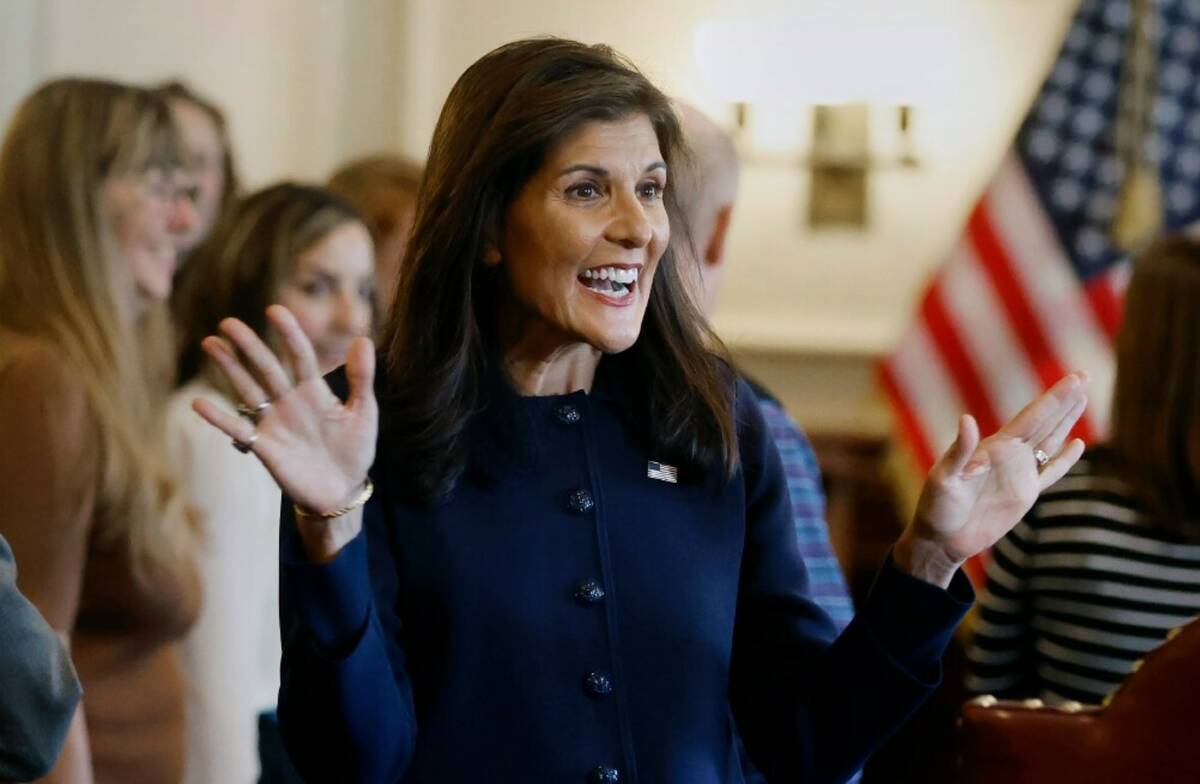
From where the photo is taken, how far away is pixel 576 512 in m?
1.79

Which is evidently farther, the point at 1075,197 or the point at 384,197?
the point at 1075,197

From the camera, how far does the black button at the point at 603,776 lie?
1.70 metres

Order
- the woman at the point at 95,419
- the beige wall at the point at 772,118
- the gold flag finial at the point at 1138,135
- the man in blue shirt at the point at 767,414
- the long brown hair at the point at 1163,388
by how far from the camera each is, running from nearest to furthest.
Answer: the woman at the point at 95,419
the man in blue shirt at the point at 767,414
the long brown hair at the point at 1163,388
the gold flag finial at the point at 1138,135
the beige wall at the point at 772,118

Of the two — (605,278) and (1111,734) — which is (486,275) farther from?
(1111,734)

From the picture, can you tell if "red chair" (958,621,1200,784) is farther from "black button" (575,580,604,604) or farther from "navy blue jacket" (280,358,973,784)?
"black button" (575,580,604,604)

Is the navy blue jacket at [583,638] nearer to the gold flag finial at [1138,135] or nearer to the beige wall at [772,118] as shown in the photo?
the gold flag finial at [1138,135]

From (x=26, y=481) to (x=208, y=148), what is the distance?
60.8 inches

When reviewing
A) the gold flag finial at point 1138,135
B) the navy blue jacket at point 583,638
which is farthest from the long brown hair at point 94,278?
the gold flag finial at point 1138,135

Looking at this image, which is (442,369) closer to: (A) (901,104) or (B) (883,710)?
(B) (883,710)

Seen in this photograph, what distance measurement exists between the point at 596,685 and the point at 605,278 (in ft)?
1.36

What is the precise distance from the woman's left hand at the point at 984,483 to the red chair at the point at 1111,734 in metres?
0.24

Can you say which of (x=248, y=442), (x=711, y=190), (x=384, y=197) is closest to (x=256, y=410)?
(x=248, y=442)

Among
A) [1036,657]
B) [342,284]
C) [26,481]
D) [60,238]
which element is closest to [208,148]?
[342,284]

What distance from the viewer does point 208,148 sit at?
3713mm
